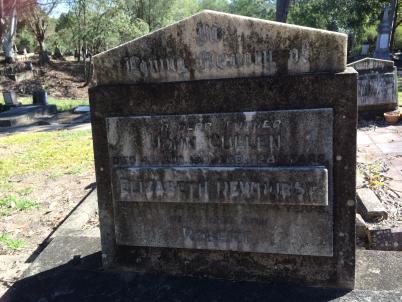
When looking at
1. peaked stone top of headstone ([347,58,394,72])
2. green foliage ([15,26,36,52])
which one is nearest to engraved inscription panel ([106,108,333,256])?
peaked stone top of headstone ([347,58,394,72])

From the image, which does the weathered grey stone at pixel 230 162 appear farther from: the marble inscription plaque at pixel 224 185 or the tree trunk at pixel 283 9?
the tree trunk at pixel 283 9

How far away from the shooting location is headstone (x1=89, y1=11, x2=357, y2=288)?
86.9 inches

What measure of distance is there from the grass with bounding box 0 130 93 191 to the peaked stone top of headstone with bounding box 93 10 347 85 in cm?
342

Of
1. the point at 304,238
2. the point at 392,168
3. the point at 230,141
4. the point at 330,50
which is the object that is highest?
the point at 330,50

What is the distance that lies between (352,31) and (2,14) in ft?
73.8

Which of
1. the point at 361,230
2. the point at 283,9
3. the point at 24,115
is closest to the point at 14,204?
the point at 361,230

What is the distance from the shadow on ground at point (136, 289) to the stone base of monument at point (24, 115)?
1074cm

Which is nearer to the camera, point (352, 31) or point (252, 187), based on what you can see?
point (252, 187)

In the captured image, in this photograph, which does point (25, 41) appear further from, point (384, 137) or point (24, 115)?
point (384, 137)

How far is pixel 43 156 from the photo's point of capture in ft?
22.9

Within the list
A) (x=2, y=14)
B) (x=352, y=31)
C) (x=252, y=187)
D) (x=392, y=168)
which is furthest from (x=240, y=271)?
(x=352, y=31)

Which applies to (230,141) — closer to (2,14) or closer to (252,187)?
(252,187)

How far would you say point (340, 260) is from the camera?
2.34 meters

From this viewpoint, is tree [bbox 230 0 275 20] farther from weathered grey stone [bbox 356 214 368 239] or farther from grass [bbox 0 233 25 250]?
grass [bbox 0 233 25 250]
